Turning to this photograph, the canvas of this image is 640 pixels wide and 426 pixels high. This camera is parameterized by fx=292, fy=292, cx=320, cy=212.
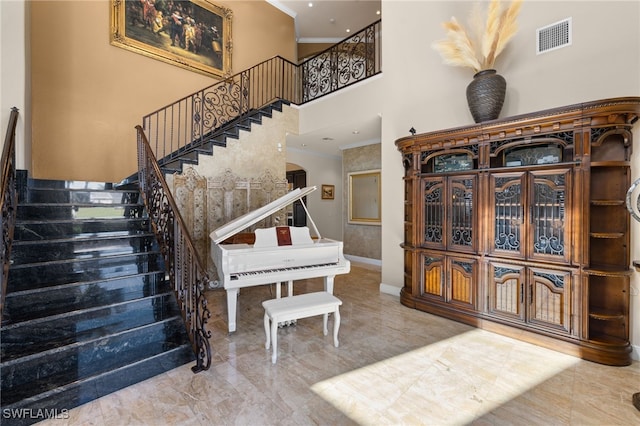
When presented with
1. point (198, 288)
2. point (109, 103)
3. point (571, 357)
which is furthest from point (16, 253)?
point (571, 357)

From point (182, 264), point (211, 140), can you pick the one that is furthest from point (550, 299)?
point (211, 140)

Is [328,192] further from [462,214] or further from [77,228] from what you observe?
[77,228]

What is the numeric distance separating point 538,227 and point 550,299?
73 cm

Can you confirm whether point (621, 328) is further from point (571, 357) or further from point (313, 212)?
point (313, 212)

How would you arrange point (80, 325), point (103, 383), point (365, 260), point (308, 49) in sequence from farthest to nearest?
point (308, 49) → point (365, 260) → point (80, 325) → point (103, 383)

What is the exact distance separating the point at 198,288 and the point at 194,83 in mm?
5354

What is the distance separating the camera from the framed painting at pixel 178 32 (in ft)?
17.6

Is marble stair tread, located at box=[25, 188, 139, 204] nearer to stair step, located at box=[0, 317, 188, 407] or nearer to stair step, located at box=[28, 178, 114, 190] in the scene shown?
stair step, located at box=[28, 178, 114, 190]

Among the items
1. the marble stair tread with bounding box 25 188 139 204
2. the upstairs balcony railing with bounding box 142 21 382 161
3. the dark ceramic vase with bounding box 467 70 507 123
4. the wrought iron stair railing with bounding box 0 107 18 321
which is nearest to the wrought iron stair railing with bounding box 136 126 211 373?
the marble stair tread with bounding box 25 188 139 204

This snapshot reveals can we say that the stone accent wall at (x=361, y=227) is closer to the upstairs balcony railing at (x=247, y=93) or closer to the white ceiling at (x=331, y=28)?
the white ceiling at (x=331, y=28)

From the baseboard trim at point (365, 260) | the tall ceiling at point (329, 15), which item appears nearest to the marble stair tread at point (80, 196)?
the baseboard trim at point (365, 260)

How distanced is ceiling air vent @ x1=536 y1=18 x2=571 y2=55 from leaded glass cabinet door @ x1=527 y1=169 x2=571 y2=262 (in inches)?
55.9

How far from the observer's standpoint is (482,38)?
3.34m

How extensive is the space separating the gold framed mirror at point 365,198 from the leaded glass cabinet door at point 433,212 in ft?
10.3
